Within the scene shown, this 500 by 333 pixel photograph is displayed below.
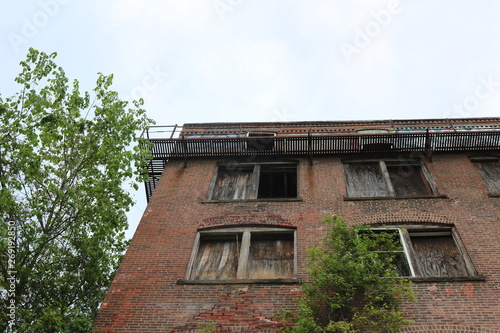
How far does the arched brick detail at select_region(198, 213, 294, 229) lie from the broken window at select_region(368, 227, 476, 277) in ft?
8.42

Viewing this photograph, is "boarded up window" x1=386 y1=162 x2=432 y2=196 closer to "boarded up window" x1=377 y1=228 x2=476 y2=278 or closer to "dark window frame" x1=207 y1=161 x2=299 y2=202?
"boarded up window" x1=377 y1=228 x2=476 y2=278

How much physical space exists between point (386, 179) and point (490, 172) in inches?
131

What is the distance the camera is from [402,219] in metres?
11.2

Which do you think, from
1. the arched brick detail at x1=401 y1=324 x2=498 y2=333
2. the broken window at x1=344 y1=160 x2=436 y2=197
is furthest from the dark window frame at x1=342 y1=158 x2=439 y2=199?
the arched brick detail at x1=401 y1=324 x2=498 y2=333

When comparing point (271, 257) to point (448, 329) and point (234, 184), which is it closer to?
point (234, 184)

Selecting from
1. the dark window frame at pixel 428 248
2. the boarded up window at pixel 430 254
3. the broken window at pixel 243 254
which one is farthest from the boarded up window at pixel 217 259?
the boarded up window at pixel 430 254

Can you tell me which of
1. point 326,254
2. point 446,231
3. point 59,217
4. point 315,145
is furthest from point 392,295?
point 59,217

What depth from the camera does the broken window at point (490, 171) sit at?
12.7 metres

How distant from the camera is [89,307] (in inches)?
489

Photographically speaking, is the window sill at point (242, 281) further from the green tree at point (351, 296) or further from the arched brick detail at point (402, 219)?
the arched brick detail at point (402, 219)

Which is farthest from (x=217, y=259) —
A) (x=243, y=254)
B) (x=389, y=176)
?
(x=389, y=176)

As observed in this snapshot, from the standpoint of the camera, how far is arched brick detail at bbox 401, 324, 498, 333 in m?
8.11

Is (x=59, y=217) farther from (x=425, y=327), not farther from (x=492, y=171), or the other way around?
(x=492, y=171)

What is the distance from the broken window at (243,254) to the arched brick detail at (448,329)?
2795mm
